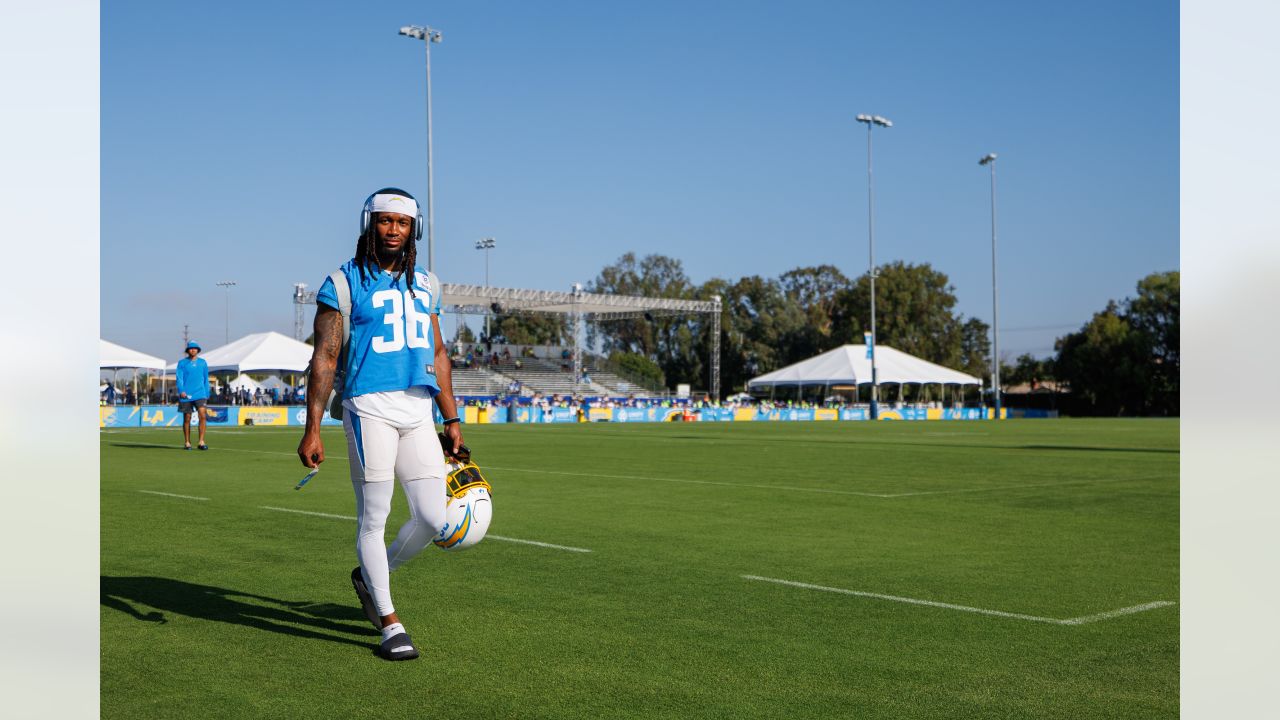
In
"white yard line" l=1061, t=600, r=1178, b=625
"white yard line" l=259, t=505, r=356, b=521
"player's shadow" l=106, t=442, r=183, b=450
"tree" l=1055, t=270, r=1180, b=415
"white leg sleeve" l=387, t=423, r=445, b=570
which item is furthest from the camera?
"tree" l=1055, t=270, r=1180, b=415

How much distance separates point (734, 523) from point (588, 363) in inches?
2762

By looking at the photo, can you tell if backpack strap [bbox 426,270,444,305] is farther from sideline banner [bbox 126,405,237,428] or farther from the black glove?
sideline banner [bbox 126,405,237,428]

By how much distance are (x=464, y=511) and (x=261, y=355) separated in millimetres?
45949

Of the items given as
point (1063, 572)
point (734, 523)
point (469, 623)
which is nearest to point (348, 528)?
point (734, 523)

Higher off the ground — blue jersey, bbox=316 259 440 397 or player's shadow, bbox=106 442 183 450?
blue jersey, bbox=316 259 440 397

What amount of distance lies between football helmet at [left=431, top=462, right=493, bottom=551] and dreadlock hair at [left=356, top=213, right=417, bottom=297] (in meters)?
0.98

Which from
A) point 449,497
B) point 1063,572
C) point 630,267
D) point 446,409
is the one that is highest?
point 630,267

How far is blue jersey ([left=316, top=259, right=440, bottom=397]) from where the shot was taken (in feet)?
17.5

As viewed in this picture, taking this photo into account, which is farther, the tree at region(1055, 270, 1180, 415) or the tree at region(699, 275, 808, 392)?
the tree at region(699, 275, 808, 392)

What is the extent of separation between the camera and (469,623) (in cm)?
594

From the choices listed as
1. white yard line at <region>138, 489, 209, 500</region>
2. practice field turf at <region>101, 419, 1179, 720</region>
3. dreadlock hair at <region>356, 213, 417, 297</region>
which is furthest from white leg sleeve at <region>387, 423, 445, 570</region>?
white yard line at <region>138, 489, 209, 500</region>

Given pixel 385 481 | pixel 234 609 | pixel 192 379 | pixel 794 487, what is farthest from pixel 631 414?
pixel 385 481

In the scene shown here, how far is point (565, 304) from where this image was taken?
2511 inches
